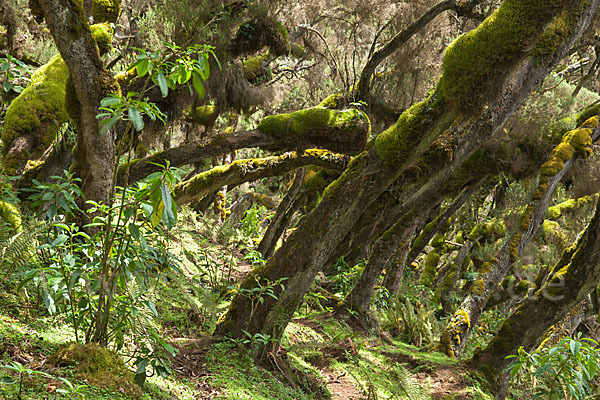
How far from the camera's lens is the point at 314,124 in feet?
22.8

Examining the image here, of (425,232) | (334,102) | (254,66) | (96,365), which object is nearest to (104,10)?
(254,66)

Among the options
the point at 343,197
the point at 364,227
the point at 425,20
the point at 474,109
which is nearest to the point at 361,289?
the point at 364,227

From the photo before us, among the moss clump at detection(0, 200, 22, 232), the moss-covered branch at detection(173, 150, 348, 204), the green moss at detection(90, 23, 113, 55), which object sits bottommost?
the moss clump at detection(0, 200, 22, 232)

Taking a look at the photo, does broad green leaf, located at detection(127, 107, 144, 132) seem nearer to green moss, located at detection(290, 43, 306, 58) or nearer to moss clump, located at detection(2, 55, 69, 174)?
moss clump, located at detection(2, 55, 69, 174)

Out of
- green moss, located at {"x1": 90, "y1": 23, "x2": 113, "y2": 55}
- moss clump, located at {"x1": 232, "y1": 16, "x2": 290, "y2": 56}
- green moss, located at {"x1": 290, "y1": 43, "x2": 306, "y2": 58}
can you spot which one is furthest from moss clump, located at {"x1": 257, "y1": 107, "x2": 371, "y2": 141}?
green moss, located at {"x1": 290, "y1": 43, "x2": 306, "y2": 58}

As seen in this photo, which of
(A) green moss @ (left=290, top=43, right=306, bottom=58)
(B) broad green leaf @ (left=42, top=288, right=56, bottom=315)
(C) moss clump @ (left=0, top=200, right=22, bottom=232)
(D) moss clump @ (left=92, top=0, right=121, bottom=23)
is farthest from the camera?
(A) green moss @ (left=290, top=43, right=306, bottom=58)

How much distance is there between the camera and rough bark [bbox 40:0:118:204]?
4473 millimetres

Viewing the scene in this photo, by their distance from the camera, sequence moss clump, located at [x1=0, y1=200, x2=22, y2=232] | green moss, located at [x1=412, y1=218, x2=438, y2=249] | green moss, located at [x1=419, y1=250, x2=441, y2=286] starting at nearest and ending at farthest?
moss clump, located at [x1=0, y1=200, x2=22, y2=232]
green moss, located at [x1=412, y1=218, x2=438, y2=249]
green moss, located at [x1=419, y1=250, x2=441, y2=286]

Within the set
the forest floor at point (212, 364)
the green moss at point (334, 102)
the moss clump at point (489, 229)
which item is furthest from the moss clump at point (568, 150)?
the moss clump at point (489, 229)

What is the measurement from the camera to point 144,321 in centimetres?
297

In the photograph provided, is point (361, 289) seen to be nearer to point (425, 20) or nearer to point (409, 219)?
point (409, 219)

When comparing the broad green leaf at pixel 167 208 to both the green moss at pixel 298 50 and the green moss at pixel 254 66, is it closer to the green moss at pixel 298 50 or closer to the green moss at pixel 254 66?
the green moss at pixel 254 66

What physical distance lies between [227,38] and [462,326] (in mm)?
5978

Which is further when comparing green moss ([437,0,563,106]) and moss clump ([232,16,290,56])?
moss clump ([232,16,290,56])
